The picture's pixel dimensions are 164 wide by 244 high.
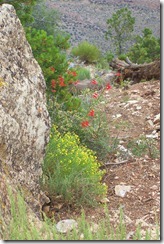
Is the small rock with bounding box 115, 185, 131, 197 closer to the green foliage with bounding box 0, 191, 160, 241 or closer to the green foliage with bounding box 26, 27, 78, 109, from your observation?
the green foliage with bounding box 26, 27, 78, 109

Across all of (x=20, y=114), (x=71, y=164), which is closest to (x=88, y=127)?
(x=71, y=164)

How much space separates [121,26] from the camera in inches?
840

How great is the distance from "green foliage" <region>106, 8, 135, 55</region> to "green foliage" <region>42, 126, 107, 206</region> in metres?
15.0

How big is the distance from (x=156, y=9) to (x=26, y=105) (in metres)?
24.0

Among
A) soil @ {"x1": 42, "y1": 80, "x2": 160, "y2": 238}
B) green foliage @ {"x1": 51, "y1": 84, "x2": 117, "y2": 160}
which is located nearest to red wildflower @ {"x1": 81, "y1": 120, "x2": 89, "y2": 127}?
green foliage @ {"x1": 51, "y1": 84, "x2": 117, "y2": 160}

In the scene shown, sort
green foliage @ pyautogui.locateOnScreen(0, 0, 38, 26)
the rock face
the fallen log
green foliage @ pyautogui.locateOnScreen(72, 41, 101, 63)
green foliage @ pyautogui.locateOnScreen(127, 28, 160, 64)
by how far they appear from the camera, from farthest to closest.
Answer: green foliage @ pyautogui.locateOnScreen(72, 41, 101, 63)
green foliage @ pyautogui.locateOnScreen(127, 28, 160, 64)
the fallen log
green foliage @ pyautogui.locateOnScreen(0, 0, 38, 26)
the rock face

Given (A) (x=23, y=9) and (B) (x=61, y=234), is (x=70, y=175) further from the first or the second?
(A) (x=23, y=9)

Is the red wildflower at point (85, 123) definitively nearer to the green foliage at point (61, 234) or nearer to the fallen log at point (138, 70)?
the green foliage at point (61, 234)

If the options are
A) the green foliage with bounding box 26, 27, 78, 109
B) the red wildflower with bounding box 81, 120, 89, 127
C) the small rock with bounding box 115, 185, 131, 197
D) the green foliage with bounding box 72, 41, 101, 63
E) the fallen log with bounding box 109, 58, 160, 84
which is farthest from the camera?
the green foliage with bounding box 72, 41, 101, 63

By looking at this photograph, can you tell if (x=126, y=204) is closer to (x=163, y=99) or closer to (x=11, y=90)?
(x=163, y=99)

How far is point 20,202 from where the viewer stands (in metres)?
2.79

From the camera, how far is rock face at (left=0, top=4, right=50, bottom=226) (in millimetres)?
4109

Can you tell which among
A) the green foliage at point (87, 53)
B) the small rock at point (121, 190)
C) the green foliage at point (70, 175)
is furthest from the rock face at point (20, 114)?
the green foliage at point (87, 53)

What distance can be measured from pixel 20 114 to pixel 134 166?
219cm
